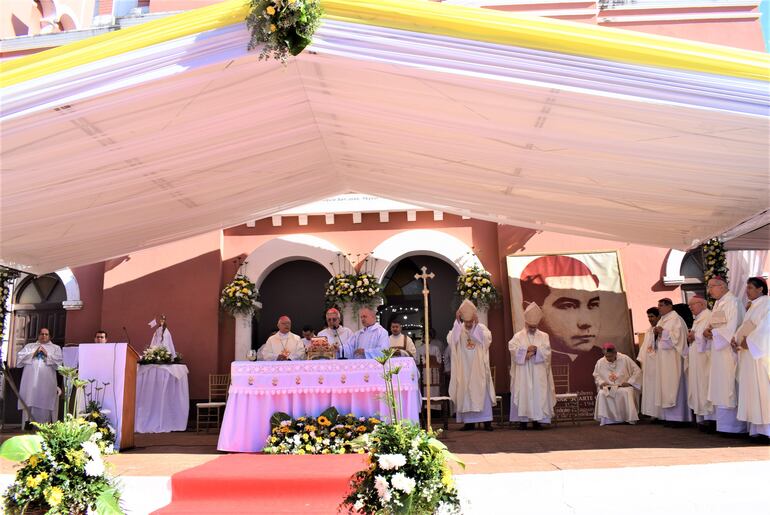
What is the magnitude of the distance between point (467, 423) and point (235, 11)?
7.94m

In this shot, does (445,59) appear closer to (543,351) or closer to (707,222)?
(707,222)

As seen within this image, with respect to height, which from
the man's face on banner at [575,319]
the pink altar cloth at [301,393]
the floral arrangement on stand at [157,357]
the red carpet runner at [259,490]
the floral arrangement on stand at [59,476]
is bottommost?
the red carpet runner at [259,490]

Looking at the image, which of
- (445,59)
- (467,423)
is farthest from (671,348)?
(445,59)

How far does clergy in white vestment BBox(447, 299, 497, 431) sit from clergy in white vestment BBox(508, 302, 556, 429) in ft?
1.43

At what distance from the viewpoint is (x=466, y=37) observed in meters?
5.72

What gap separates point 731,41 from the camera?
537 inches

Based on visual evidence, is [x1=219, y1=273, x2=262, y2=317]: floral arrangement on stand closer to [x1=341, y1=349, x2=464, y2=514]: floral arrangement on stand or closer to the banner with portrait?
the banner with portrait

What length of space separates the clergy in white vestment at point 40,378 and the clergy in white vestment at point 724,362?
10974 mm

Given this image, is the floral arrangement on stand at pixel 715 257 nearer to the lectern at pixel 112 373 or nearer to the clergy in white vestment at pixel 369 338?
the clergy in white vestment at pixel 369 338

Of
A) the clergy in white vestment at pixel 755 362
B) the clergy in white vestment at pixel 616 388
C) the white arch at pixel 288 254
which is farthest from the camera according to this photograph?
the white arch at pixel 288 254

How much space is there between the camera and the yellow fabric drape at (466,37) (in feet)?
18.1

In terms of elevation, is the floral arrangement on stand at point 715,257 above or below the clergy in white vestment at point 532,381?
above

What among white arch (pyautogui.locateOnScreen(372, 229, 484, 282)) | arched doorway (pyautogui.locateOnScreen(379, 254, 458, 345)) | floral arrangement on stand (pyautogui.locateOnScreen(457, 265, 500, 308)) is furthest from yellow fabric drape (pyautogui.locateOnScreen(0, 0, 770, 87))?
arched doorway (pyautogui.locateOnScreen(379, 254, 458, 345))

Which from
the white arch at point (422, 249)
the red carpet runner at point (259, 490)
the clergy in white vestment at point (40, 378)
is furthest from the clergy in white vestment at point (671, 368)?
the clergy in white vestment at point (40, 378)
